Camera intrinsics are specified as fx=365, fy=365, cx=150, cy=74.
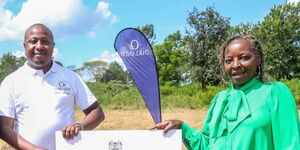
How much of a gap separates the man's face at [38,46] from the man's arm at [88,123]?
1.50 feet

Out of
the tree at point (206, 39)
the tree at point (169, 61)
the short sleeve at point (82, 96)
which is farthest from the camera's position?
the tree at point (169, 61)

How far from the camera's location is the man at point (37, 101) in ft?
7.61

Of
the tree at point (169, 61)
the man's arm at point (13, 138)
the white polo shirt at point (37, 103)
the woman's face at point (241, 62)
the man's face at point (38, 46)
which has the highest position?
the tree at point (169, 61)

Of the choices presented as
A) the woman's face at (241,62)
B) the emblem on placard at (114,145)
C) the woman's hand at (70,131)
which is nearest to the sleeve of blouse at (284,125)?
the woman's face at (241,62)

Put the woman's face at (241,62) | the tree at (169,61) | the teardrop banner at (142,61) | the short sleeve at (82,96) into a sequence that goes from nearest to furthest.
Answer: the woman's face at (241,62), the short sleeve at (82,96), the teardrop banner at (142,61), the tree at (169,61)

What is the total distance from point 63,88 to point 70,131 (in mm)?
303

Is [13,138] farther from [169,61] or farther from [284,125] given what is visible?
[169,61]

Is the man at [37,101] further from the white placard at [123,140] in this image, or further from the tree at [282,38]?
the tree at [282,38]

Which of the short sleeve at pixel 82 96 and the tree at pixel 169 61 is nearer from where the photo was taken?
the short sleeve at pixel 82 96

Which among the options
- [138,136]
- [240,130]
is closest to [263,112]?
[240,130]

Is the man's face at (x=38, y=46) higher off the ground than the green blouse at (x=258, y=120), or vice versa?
the man's face at (x=38, y=46)

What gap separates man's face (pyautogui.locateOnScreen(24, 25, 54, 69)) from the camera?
2381 millimetres

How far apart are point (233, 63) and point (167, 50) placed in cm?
3374

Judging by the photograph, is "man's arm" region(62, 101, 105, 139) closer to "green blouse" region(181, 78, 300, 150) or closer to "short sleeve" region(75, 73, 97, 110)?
"short sleeve" region(75, 73, 97, 110)
